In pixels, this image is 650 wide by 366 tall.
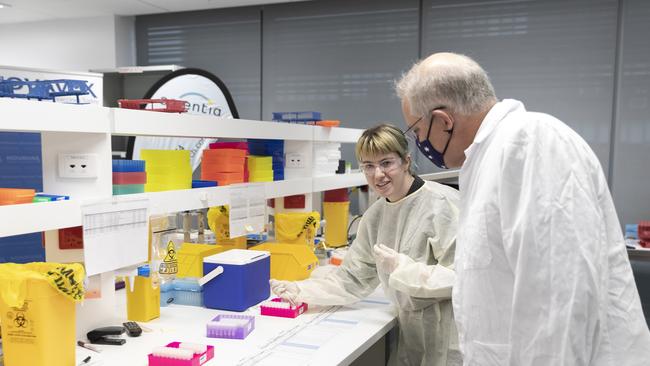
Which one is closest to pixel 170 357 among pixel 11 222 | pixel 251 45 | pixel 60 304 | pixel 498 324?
pixel 60 304

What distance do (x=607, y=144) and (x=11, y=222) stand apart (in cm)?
371

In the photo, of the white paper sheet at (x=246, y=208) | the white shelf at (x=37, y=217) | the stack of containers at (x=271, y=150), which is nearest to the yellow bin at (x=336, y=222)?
the stack of containers at (x=271, y=150)

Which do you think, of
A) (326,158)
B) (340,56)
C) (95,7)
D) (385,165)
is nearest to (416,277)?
(385,165)

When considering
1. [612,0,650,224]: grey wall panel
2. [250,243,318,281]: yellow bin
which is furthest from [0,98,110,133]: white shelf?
[612,0,650,224]: grey wall panel

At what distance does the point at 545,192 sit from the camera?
0.94 meters

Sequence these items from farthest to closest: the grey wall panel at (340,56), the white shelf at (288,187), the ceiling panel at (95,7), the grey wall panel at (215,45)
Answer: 1. the grey wall panel at (215,45)
2. the ceiling panel at (95,7)
3. the grey wall panel at (340,56)
4. the white shelf at (288,187)

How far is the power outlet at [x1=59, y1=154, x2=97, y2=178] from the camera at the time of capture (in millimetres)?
1452

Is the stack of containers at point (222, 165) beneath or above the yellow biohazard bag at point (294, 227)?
above

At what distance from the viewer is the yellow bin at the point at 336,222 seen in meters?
3.13

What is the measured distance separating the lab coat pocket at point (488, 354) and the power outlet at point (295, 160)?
1584 mm

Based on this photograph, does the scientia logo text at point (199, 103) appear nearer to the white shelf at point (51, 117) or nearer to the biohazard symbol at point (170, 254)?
the biohazard symbol at point (170, 254)

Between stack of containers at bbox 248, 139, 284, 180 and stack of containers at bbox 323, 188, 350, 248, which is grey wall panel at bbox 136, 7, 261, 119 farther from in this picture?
stack of containers at bbox 248, 139, 284, 180

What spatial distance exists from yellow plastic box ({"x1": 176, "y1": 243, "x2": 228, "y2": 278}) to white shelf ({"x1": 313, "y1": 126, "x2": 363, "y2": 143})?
83cm

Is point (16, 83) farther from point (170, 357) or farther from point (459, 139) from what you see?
point (459, 139)
